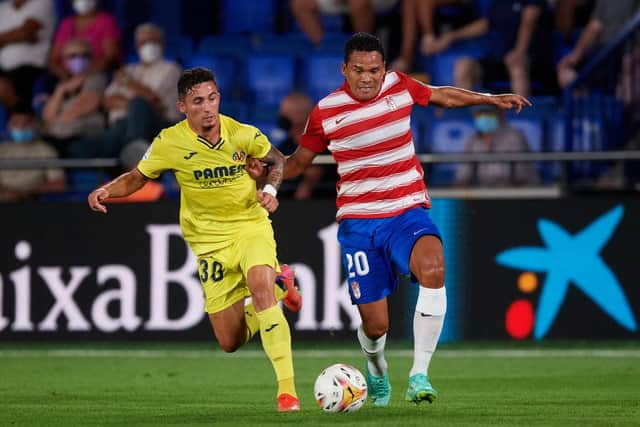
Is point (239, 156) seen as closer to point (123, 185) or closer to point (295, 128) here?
point (123, 185)

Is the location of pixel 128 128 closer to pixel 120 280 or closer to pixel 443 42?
pixel 120 280

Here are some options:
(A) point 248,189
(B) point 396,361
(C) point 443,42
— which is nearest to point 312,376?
(B) point 396,361

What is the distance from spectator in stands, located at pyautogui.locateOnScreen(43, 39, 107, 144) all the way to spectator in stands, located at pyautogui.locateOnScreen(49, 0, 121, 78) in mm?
176

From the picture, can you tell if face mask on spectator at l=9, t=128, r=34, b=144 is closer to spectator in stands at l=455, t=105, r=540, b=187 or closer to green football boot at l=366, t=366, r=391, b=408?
spectator in stands at l=455, t=105, r=540, b=187

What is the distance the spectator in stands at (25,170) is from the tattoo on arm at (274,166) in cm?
590

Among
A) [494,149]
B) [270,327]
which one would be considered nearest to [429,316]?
[270,327]

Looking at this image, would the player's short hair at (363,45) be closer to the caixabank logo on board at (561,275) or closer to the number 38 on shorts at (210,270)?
the number 38 on shorts at (210,270)

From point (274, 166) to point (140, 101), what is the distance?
6052 millimetres

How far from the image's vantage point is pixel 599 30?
15328 millimetres

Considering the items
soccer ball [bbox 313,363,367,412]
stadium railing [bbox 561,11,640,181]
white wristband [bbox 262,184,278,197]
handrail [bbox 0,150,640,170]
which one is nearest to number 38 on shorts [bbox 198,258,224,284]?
white wristband [bbox 262,184,278,197]

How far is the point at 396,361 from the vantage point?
467 inches

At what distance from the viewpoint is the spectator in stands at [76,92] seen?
611 inches

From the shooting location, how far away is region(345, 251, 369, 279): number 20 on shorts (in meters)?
8.34

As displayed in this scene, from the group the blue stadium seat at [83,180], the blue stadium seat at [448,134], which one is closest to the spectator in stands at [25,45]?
the blue stadium seat at [83,180]
